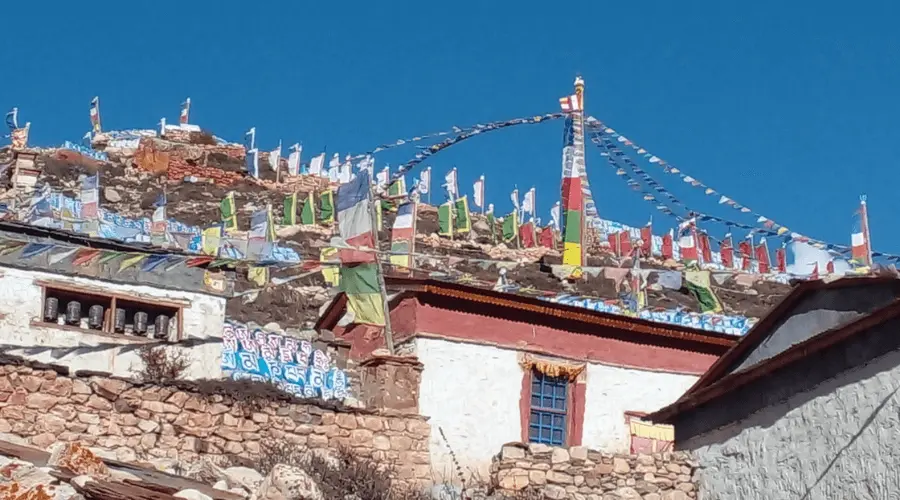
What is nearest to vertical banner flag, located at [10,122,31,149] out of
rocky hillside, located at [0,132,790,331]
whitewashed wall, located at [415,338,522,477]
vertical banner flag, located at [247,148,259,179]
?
rocky hillside, located at [0,132,790,331]

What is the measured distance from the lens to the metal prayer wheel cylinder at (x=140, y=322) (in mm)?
25656

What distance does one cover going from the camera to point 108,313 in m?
25.5

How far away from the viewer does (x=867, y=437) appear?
51.9ft

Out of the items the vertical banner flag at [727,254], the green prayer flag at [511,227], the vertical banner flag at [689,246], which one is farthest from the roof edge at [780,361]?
the vertical banner flag at [727,254]

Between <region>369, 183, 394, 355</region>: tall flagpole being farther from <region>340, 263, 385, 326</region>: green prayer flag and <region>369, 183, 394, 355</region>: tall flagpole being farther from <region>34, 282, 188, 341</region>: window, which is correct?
<region>34, 282, 188, 341</region>: window

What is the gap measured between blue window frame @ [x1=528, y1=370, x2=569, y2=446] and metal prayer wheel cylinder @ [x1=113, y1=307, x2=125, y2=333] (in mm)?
7335

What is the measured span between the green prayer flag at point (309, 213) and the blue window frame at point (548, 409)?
124ft

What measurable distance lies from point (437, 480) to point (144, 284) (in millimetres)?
7564

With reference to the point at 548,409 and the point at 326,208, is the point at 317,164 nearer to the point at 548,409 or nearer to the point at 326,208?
the point at 326,208

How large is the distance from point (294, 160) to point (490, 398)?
54.2 metres

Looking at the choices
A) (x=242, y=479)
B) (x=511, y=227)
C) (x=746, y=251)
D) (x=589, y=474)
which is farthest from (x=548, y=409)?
(x=746, y=251)

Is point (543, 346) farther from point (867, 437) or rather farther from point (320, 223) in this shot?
point (320, 223)

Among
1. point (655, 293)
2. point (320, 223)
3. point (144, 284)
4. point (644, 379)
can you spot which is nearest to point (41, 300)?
point (144, 284)

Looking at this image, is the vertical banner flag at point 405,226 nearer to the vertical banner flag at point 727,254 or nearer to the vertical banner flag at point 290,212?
the vertical banner flag at point 290,212
